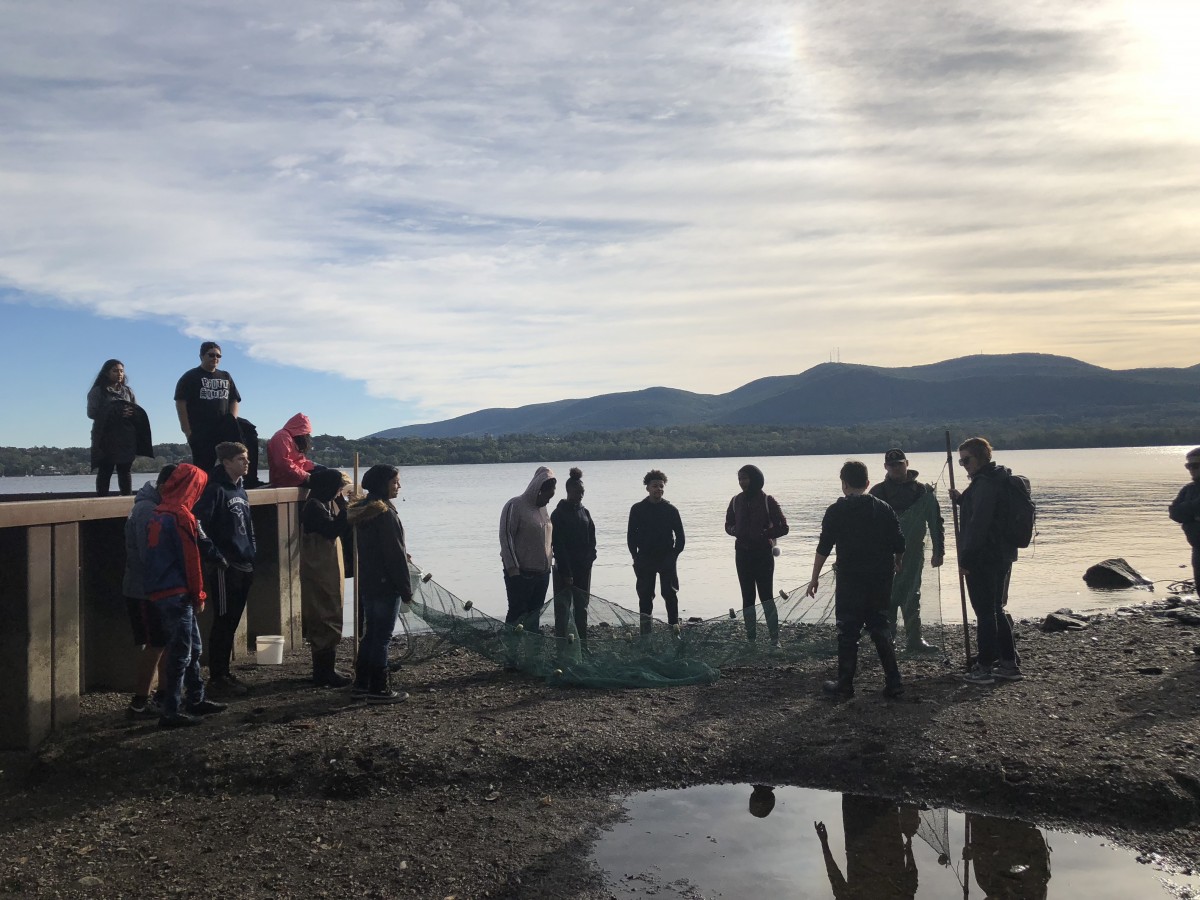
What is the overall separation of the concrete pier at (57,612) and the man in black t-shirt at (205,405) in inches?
63.5

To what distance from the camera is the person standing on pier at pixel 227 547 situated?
7773 mm

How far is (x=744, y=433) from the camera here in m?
159

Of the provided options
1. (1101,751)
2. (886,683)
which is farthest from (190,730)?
(1101,751)

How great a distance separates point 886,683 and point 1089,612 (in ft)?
28.5

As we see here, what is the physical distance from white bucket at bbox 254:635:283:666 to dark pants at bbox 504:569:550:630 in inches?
89.3

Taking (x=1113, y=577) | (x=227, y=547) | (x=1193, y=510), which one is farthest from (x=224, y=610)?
(x=1113, y=577)

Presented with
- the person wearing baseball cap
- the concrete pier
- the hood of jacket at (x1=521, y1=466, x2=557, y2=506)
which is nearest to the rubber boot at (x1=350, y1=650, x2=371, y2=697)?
the concrete pier

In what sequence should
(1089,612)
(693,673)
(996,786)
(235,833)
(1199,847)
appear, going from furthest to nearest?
(1089,612), (693,673), (996,786), (235,833), (1199,847)

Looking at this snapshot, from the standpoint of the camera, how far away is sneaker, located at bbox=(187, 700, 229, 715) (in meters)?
7.34

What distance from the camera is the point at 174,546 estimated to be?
692 centimetres

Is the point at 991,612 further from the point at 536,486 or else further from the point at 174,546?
the point at 174,546

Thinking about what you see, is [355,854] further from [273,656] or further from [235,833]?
[273,656]

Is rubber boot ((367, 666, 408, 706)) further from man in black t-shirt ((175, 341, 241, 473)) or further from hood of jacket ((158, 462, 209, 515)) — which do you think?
man in black t-shirt ((175, 341, 241, 473))

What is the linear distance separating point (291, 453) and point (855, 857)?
7113mm
